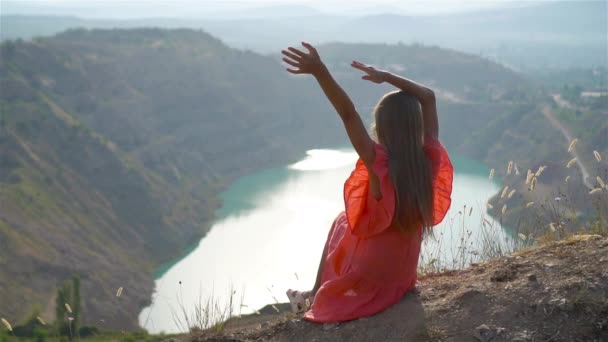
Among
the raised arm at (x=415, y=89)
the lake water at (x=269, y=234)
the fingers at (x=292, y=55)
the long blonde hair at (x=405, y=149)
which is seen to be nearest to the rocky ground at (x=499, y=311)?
the long blonde hair at (x=405, y=149)

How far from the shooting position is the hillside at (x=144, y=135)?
34.8 metres

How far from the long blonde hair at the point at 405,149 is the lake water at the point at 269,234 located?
53.8 ft

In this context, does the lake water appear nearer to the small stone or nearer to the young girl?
the young girl

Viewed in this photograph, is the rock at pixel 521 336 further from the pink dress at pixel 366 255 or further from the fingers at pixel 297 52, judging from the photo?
the fingers at pixel 297 52

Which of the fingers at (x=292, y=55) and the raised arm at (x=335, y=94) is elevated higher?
the fingers at (x=292, y=55)

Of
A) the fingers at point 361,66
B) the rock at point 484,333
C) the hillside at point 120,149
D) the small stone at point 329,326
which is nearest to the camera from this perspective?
the rock at point 484,333

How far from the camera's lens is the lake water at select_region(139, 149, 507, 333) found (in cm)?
2683

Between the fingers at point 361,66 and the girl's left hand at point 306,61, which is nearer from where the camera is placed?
the girl's left hand at point 306,61

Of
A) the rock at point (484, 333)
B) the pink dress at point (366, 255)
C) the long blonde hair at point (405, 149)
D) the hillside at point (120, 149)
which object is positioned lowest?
the rock at point (484, 333)

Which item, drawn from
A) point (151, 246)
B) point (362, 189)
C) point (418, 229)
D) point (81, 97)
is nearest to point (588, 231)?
point (418, 229)

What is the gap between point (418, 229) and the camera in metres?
3.09

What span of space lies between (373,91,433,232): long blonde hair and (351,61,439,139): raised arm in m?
0.22

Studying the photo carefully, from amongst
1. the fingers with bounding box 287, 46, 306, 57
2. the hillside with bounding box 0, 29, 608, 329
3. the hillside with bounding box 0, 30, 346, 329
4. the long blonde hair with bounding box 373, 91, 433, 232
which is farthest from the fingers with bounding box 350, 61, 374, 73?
the hillside with bounding box 0, 30, 346, 329

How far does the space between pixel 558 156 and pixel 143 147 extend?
32164mm
